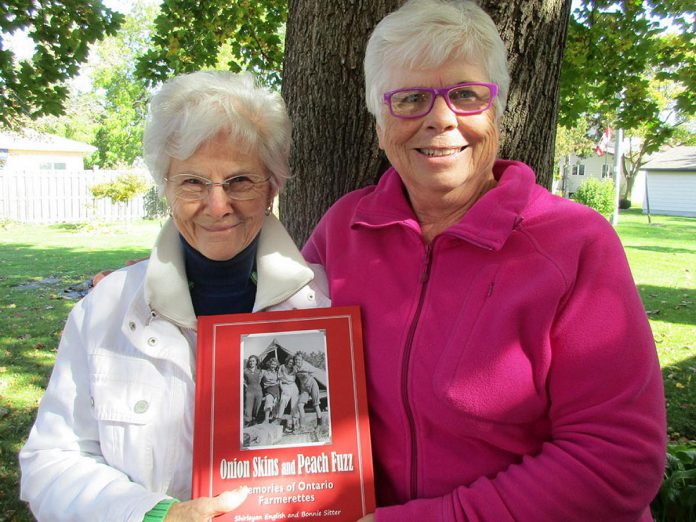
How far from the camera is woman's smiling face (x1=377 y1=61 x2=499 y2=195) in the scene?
188 centimetres

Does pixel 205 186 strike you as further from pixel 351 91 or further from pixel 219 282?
pixel 351 91

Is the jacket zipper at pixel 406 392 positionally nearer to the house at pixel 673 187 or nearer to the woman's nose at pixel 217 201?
the woman's nose at pixel 217 201

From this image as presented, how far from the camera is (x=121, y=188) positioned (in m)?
21.4

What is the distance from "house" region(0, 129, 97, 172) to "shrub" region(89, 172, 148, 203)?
1803cm

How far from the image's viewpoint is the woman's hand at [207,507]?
171 cm

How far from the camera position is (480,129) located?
193 cm

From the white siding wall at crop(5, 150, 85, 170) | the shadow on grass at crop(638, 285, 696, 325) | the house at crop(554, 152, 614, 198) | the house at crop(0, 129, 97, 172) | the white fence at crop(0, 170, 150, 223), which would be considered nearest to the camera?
the shadow on grass at crop(638, 285, 696, 325)

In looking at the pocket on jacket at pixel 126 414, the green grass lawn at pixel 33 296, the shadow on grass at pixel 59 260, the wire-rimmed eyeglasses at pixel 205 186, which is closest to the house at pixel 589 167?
the green grass lawn at pixel 33 296

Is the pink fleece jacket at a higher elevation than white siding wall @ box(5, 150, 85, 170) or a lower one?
lower

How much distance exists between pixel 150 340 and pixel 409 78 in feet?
4.14

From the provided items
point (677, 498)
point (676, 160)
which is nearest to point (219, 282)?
point (677, 498)

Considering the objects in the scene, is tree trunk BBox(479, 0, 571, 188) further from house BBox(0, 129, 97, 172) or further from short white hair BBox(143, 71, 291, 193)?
house BBox(0, 129, 97, 172)

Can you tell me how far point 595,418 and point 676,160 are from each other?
4879 cm

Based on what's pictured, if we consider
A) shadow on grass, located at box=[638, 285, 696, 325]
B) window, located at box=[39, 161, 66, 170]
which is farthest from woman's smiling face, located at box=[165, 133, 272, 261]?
window, located at box=[39, 161, 66, 170]
